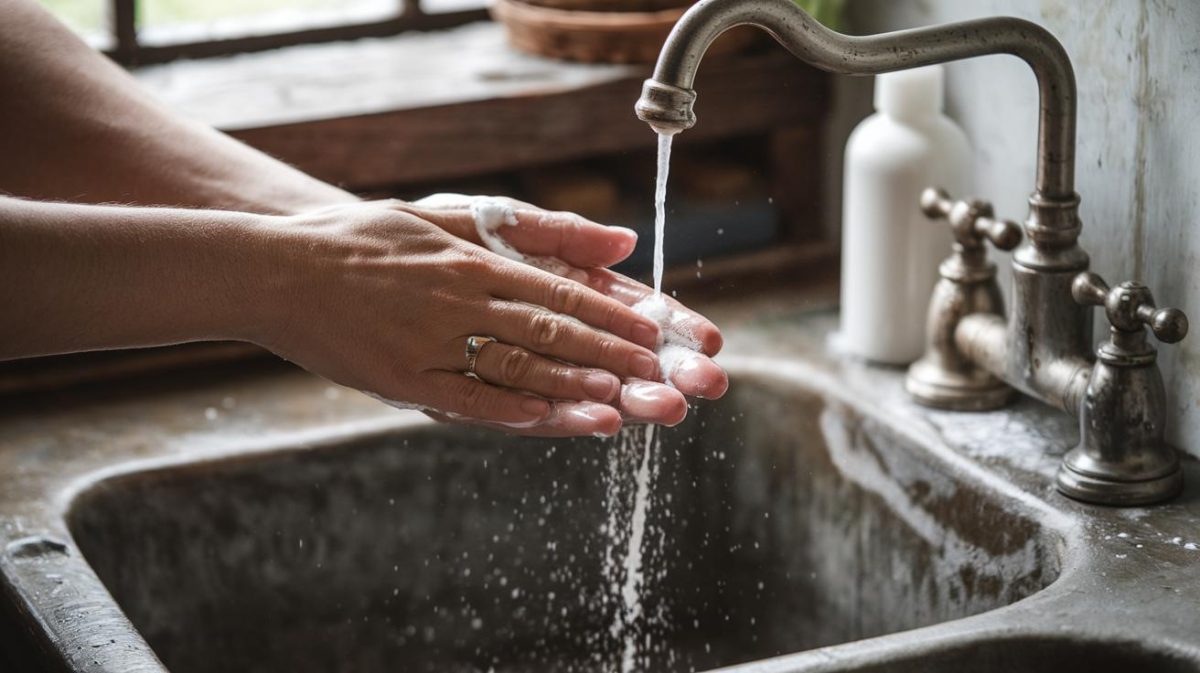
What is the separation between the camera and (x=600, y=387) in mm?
1090

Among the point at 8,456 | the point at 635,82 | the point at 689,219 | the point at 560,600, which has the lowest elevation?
the point at 560,600

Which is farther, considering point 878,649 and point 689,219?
point 689,219

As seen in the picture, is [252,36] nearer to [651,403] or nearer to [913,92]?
[913,92]

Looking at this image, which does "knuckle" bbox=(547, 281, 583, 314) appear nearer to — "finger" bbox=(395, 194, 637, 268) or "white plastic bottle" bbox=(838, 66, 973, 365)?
"finger" bbox=(395, 194, 637, 268)

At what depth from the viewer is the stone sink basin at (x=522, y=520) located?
4.11 ft

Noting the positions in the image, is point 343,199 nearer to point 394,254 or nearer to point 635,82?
point 394,254

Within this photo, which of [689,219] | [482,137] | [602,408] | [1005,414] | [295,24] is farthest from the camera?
[295,24]

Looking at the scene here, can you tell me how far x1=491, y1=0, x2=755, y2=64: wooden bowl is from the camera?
5.23ft

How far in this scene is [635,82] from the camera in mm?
1585

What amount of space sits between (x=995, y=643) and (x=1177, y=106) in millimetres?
444

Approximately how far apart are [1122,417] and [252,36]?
3.53 feet

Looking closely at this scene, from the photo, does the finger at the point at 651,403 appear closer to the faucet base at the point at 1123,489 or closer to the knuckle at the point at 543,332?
the knuckle at the point at 543,332

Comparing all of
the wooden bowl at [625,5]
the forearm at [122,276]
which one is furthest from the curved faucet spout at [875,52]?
the wooden bowl at [625,5]

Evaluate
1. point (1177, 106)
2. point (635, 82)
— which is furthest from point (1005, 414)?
point (635, 82)
